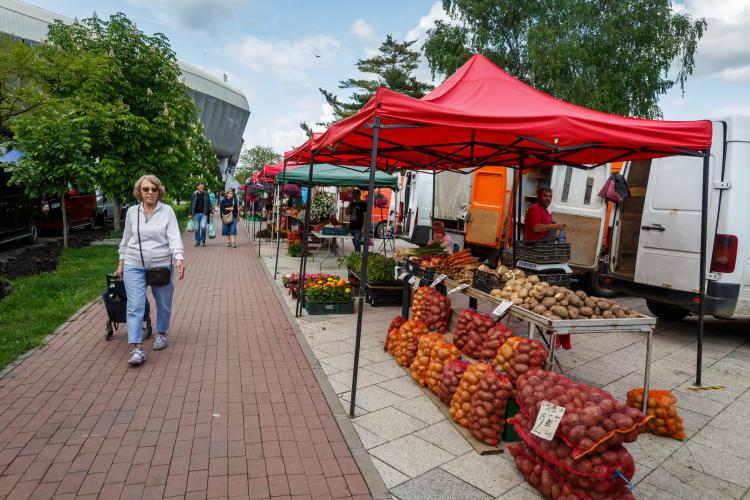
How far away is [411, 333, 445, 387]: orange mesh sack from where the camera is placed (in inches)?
182

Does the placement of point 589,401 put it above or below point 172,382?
above

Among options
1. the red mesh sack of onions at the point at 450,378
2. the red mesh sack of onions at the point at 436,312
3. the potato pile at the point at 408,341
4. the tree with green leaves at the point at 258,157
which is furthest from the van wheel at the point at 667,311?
the tree with green leaves at the point at 258,157

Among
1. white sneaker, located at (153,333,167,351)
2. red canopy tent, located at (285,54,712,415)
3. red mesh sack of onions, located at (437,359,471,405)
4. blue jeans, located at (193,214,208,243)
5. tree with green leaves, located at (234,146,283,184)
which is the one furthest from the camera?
tree with green leaves, located at (234,146,283,184)

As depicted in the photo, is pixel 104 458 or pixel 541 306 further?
pixel 541 306

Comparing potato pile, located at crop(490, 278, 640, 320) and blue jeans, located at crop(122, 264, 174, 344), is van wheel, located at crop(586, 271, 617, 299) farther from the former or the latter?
blue jeans, located at crop(122, 264, 174, 344)

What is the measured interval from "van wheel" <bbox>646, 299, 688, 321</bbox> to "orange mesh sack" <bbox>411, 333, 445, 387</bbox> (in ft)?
15.4

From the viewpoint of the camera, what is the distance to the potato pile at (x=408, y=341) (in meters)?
5.08

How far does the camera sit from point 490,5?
22.3 m

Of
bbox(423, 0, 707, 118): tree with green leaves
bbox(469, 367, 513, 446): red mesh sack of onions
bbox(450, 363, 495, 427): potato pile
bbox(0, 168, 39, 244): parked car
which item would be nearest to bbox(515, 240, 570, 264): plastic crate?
bbox(450, 363, 495, 427): potato pile

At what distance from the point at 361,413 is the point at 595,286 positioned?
6681 millimetres

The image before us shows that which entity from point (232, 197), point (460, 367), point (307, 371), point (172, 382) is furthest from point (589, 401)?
point (232, 197)

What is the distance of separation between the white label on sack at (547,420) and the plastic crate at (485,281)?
76.5 inches

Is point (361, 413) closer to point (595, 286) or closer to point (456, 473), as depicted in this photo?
point (456, 473)

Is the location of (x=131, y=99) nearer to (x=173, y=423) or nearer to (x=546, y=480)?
(x=173, y=423)
